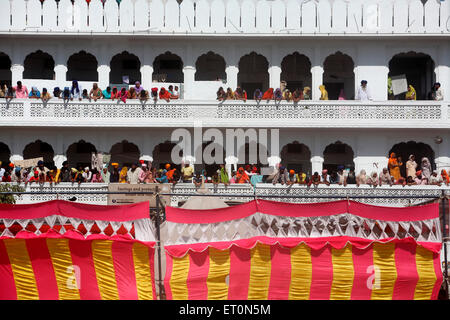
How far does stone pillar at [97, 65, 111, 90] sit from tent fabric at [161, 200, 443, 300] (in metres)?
17.0

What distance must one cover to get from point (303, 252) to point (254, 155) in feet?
51.6

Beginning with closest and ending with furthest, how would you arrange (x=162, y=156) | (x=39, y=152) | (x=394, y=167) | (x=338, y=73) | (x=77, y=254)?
(x=77, y=254) → (x=394, y=167) → (x=338, y=73) → (x=162, y=156) → (x=39, y=152)

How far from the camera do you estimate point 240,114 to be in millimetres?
23234

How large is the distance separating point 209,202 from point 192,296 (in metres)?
5.19

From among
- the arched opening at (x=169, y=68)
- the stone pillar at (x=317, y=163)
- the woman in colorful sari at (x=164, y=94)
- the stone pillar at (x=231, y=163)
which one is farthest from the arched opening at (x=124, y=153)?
the stone pillar at (x=317, y=163)

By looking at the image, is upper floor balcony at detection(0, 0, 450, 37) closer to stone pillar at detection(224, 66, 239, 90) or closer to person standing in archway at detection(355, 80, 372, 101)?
stone pillar at detection(224, 66, 239, 90)

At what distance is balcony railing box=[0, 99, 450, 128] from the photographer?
23.2 metres

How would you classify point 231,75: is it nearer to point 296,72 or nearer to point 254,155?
point 254,155

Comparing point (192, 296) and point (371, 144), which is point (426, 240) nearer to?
point (192, 296)

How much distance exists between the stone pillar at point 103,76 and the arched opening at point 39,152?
5968 mm

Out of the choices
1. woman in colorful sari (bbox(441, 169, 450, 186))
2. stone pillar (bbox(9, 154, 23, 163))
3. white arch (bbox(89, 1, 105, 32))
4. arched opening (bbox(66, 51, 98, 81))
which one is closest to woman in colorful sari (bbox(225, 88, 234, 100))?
white arch (bbox(89, 1, 105, 32))

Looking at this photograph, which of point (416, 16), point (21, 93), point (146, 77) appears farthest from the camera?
point (146, 77)

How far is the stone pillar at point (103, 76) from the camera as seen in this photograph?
24750mm

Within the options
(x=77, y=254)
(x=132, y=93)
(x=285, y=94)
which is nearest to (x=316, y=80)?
(x=285, y=94)
